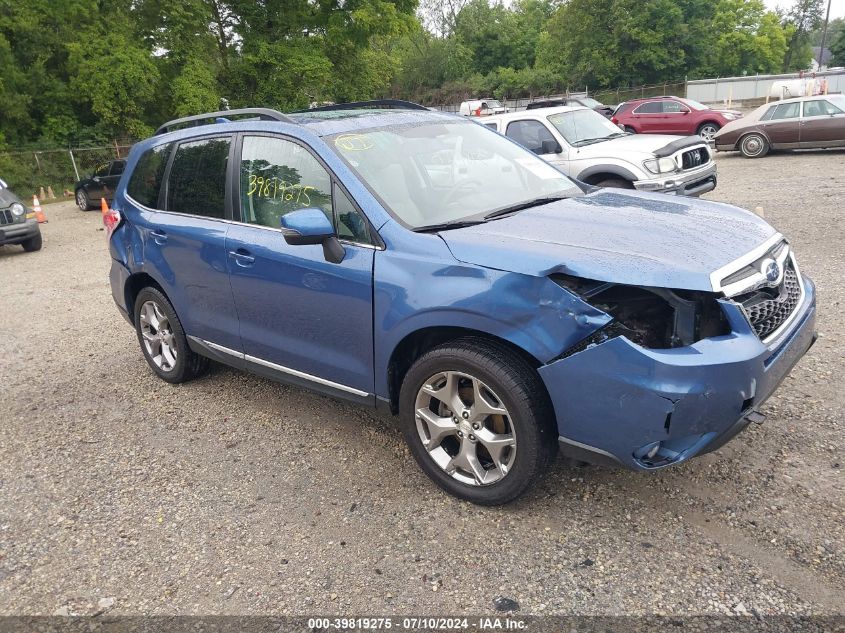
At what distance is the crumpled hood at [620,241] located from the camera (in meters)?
2.59

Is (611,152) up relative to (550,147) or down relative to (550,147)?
down

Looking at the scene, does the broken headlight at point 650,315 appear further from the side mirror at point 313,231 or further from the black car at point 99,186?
the black car at point 99,186

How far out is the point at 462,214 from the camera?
338 cm

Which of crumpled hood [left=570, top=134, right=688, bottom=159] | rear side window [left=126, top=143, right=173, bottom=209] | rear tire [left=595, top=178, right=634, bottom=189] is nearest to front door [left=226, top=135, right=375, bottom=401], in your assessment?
rear side window [left=126, top=143, right=173, bottom=209]

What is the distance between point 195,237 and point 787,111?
1612 cm

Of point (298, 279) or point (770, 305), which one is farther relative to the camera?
point (298, 279)

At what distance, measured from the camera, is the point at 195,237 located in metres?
4.16

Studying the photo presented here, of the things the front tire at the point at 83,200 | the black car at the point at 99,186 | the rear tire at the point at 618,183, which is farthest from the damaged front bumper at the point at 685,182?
the front tire at the point at 83,200

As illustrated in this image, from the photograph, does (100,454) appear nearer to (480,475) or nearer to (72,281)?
(480,475)

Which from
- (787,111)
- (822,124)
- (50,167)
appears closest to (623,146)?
(822,124)

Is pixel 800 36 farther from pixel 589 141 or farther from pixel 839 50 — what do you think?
pixel 589 141

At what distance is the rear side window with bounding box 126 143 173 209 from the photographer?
4.70 meters

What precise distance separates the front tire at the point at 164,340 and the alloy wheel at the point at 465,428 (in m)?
2.32

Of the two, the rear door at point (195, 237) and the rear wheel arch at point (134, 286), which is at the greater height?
A: the rear door at point (195, 237)
